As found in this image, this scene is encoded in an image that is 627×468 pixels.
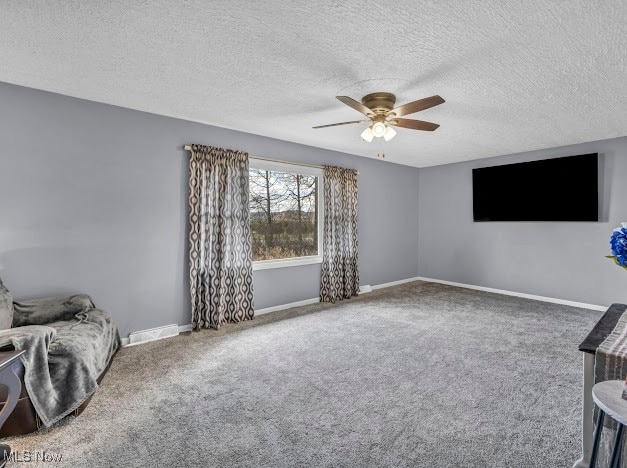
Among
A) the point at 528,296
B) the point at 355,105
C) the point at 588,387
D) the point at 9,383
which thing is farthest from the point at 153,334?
the point at 528,296

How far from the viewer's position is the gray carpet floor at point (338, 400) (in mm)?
1772

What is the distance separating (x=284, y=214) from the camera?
480 centimetres

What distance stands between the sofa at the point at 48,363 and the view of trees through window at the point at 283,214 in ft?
7.51

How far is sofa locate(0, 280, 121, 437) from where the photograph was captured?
192 cm

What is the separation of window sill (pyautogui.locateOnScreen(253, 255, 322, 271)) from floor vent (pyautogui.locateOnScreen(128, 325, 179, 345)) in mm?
1227

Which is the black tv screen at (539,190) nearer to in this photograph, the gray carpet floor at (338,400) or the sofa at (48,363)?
the gray carpet floor at (338,400)

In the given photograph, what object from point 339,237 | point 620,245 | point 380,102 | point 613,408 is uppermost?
point 380,102

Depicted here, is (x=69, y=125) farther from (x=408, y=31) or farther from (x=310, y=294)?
(x=310, y=294)

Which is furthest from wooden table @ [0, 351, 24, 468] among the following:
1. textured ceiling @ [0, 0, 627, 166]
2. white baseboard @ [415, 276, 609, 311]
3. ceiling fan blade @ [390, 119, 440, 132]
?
white baseboard @ [415, 276, 609, 311]

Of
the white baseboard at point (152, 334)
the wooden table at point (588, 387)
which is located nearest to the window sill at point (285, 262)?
the white baseboard at point (152, 334)

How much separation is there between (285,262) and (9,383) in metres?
3.23

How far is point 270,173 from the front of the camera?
15.2 feet

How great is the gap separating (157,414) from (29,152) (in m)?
2.51

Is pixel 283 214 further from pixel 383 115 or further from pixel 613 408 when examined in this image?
pixel 613 408
